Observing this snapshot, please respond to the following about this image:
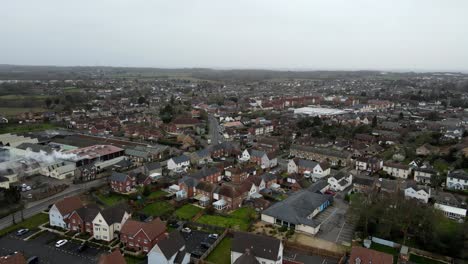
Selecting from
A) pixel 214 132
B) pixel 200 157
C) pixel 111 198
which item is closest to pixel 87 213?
pixel 111 198

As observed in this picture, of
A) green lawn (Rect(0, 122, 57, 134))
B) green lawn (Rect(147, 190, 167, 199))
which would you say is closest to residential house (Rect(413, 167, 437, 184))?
green lawn (Rect(147, 190, 167, 199))

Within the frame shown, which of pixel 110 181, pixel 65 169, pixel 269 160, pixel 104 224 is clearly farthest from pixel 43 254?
pixel 269 160

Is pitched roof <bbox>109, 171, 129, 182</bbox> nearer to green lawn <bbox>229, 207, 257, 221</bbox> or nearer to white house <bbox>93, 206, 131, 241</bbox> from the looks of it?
white house <bbox>93, 206, 131, 241</bbox>

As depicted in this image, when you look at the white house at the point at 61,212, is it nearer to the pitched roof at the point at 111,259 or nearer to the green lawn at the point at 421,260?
the pitched roof at the point at 111,259

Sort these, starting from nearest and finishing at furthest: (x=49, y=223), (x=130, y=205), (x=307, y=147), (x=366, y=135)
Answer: (x=49, y=223) < (x=130, y=205) < (x=307, y=147) < (x=366, y=135)

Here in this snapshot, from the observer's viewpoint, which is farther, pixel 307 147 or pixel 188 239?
pixel 307 147

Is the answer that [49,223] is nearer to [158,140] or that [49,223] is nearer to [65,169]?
[65,169]
